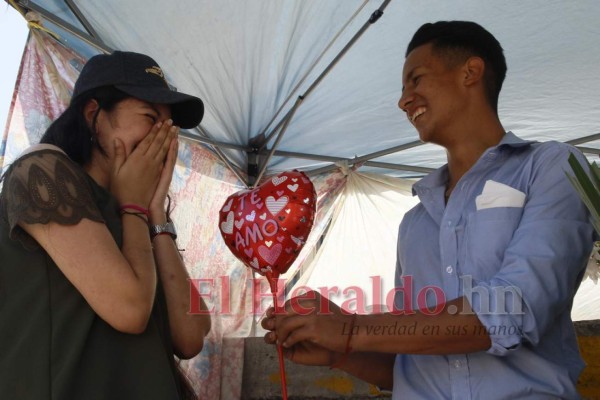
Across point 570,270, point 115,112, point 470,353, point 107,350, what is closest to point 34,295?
point 107,350

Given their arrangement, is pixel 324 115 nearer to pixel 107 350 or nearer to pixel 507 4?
pixel 507 4

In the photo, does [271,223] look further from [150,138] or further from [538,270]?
[538,270]

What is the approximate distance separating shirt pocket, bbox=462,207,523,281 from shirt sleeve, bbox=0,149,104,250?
0.86m

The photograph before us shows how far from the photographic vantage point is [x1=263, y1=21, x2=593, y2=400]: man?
1362 mm

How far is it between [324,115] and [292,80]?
447 millimetres

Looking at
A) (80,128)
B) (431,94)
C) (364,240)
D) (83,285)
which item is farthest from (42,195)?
(364,240)

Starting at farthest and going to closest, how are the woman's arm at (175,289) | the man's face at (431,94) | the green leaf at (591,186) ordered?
the man's face at (431,94) → the woman's arm at (175,289) → the green leaf at (591,186)

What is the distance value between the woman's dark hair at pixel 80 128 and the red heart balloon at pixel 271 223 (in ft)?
1.69

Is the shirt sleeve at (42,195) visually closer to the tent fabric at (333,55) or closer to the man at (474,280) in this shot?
the man at (474,280)

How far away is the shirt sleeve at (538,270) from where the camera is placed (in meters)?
1.33

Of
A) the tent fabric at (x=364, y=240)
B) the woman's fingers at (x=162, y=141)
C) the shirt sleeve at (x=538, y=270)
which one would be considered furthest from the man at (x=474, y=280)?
the tent fabric at (x=364, y=240)

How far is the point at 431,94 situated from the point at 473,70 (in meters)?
0.15

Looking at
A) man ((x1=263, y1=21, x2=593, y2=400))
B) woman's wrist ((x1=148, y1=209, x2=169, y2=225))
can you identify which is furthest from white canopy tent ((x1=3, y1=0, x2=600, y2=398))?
woman's wrist ((x1=148, y1=209, x2=169, y2=225))

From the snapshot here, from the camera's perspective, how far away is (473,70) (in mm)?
1865
